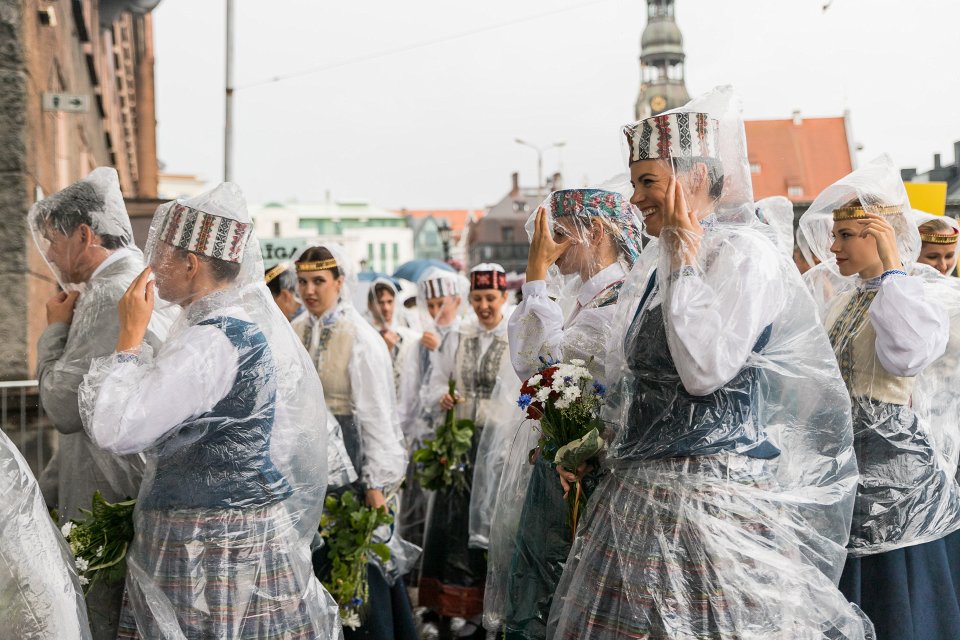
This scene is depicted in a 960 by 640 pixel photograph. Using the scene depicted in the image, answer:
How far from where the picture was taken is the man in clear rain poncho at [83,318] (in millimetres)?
3641

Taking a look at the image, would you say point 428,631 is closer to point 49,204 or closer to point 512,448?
point 512,448

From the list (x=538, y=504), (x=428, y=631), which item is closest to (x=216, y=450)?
(x=538, y=504)

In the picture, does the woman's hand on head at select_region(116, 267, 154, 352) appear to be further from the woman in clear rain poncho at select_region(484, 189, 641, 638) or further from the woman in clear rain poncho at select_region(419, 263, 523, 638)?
the woman in clear rain poncho at select_region(419, 263, 523, 638)

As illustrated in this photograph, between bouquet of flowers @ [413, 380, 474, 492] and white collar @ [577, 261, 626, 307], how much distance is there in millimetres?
2370

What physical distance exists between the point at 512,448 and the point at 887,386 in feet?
4.93

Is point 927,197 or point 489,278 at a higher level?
point 927,197

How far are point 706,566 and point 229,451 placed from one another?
147 centimetres

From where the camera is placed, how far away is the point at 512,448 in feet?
13.3

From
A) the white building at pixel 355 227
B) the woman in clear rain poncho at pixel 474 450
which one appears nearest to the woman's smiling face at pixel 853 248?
the woman in clear rain poncho at pixel 474 450

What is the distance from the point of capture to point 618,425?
303 cm

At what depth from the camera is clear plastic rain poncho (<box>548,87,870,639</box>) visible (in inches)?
105

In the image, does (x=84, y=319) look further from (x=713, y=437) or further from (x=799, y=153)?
(x=799, y=153)

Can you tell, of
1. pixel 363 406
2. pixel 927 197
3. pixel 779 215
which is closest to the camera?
pixel 779 215

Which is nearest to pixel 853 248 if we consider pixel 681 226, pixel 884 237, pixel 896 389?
pixel 884 237
